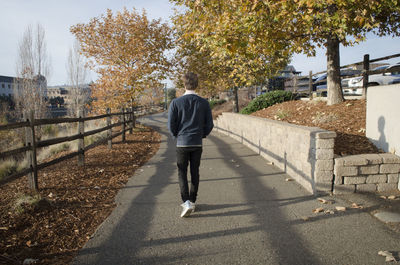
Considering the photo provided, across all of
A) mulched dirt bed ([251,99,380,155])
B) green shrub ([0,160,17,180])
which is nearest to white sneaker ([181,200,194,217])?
mulched dirt bed ([251,99,380,155])

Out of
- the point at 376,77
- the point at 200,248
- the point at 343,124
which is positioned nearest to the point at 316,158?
the point at 200,248

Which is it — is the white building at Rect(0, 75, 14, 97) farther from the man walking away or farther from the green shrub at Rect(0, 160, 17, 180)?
the man walking away

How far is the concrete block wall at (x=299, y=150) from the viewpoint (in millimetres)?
4797

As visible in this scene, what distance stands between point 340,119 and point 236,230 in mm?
5521

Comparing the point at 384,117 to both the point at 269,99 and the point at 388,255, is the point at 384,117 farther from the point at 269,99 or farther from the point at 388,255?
the point at 269,99

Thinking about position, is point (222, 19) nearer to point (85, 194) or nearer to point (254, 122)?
point (254, 122)

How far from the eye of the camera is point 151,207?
462cm

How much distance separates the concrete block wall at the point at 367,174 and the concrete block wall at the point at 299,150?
16 centimetres

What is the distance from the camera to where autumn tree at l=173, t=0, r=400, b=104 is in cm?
624

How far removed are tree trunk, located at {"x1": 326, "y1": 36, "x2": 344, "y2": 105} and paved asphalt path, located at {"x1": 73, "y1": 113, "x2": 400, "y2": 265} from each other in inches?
194

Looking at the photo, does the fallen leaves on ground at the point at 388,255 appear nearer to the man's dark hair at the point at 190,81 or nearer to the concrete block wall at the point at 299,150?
the concrete block wall at the point at 299,150

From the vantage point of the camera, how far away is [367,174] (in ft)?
15.9

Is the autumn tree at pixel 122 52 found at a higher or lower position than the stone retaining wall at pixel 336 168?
higher

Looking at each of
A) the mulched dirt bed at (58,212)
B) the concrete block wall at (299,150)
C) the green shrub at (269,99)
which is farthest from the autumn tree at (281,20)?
the green shrub at (269,99)
